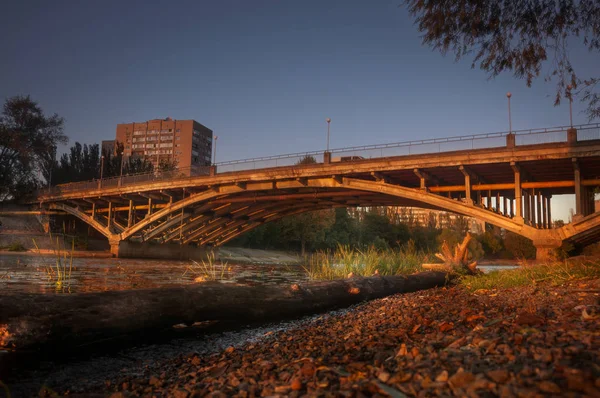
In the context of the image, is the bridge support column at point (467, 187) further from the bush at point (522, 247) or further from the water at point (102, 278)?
the bush at point (522, 247)

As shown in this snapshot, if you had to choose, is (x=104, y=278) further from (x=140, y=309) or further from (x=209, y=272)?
(x=140, y=309)

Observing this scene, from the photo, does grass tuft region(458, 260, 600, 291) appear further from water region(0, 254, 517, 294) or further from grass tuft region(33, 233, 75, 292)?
A: grass tuft region(33, 233, 75, 292)

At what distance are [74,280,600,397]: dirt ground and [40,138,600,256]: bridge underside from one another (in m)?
16.2

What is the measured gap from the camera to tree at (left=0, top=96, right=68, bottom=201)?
45500 mm

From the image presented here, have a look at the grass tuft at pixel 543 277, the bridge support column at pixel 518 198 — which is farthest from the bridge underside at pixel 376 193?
the grass tuft at pixel 543 277

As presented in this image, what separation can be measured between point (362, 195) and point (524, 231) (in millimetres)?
11178

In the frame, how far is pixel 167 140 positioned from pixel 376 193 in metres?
A: 79.7

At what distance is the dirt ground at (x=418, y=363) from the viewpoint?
208cm

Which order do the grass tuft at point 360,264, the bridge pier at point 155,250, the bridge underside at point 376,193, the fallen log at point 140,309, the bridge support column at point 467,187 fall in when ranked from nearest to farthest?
the fallen log at point 140,309 → the grass tuft at point 360,264 → the bridge underside at point 376,193 → the bridge support column at point 467,187 → the bridge pier at point 155,250

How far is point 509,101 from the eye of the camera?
83.5 feet

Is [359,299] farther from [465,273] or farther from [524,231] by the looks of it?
[524,231]

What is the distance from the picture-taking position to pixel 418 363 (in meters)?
2.57

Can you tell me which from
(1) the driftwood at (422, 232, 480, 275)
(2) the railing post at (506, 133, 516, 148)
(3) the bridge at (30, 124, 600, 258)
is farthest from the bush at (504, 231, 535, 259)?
(1) the driftwood at (422, 232, 480, 275)

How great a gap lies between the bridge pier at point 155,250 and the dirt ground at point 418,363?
1350 inches
